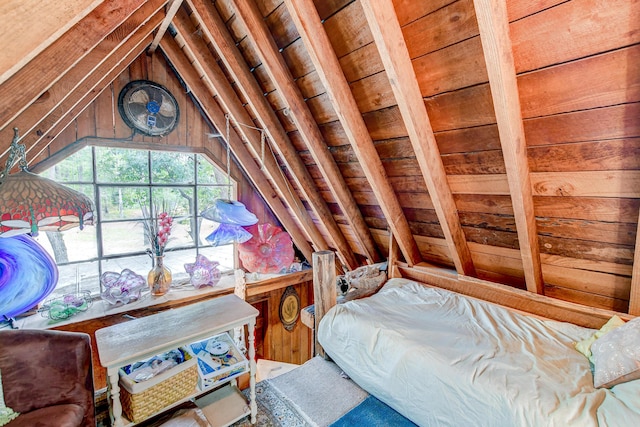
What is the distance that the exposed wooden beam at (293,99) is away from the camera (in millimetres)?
1747

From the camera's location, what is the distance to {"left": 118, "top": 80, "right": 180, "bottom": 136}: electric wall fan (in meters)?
2.59

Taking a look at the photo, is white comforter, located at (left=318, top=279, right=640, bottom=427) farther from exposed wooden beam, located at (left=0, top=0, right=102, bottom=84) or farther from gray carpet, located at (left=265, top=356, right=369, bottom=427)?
exposed wooden beam, located at (left=0, top=0, right=102, bottom=84)

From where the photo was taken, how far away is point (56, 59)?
0.97 metres

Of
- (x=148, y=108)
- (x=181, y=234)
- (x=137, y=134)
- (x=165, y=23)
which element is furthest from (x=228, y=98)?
(x=181, y=234)

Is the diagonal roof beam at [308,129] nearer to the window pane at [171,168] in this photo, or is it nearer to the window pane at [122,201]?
the window pane at [171,168]

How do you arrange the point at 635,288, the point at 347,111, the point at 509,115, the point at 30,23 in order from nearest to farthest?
1. the point at 30,23
2. the point at 509,115
3. the point at 635,288
4. the point at 347,111

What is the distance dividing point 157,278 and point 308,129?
1.99 meters

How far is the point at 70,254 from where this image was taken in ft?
8.51

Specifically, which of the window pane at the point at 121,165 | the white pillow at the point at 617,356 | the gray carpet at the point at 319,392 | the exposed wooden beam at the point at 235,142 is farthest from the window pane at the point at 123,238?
the white pillow at the point at 617,356

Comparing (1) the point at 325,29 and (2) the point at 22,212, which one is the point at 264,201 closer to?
(1) the point at 325,29

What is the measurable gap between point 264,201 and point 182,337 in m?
2.24

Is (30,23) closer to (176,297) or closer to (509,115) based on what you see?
(509,115)

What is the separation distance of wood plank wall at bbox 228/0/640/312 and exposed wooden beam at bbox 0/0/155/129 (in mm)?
935

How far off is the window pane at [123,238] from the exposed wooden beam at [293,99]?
1.90 meters
